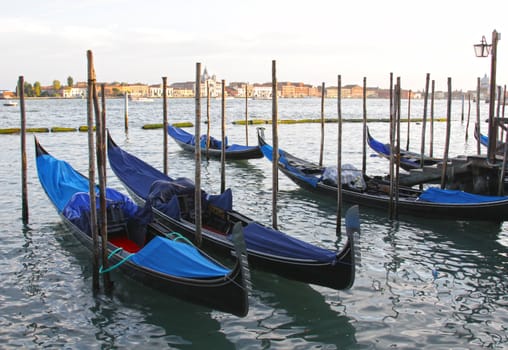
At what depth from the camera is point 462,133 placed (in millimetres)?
25766

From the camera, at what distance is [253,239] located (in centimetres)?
560

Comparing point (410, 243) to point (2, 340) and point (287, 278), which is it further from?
point (2, 340)

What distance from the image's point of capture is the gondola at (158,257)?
431cm

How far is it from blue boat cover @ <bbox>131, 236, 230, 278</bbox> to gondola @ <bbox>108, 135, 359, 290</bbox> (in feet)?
→ 2.39

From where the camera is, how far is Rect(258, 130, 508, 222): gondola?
23.9ft

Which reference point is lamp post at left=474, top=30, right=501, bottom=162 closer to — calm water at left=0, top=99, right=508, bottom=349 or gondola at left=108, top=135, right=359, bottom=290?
calm water at left=0, top=99, right=508, bottom=349

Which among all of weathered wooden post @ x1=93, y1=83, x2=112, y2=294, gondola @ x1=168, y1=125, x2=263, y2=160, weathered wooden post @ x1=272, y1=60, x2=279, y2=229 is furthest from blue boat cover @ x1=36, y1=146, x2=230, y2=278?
gondola @ x1=168, y1=125, x2=263, y2=160

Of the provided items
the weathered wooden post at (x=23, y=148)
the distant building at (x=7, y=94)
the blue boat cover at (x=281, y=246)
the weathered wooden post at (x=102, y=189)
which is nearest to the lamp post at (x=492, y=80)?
the blue boat cover at (x=281, y=246)

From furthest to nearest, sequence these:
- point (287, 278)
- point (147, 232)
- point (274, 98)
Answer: point (274, 98), point (147, 232), point (287, 278)

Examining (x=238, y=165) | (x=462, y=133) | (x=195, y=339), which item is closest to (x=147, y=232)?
(x=195, y=339)

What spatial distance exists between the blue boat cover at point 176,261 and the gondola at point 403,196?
417cm

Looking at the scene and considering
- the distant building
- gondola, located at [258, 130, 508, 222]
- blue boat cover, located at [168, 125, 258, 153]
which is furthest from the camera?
the distant building

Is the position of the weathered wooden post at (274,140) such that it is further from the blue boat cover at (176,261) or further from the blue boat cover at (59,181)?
the blue boat cover at (59,181)

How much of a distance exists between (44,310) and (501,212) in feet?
18.7
